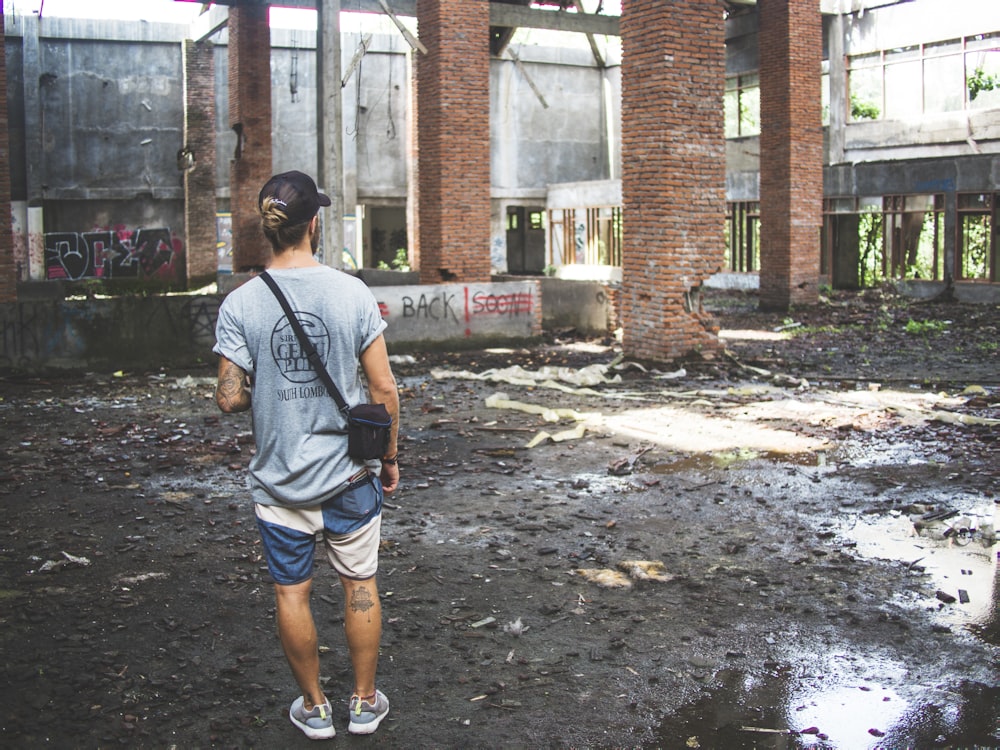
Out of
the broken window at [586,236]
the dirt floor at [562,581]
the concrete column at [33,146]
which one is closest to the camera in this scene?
the dirt floor at [562,581]

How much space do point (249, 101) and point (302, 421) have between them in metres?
19.4

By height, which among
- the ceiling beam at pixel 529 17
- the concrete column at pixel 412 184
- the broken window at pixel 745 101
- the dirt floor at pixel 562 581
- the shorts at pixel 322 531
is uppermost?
the ceiling beam at pixel 529 17

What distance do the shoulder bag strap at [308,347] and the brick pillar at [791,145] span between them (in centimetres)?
1890

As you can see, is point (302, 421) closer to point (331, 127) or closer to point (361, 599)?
point (361, 599)

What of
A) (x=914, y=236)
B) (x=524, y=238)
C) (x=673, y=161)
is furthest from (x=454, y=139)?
(x=524, y=238)

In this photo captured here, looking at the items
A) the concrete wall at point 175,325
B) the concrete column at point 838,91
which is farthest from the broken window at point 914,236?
the concrete wall at point 175,325

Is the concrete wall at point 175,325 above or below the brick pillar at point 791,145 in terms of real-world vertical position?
below

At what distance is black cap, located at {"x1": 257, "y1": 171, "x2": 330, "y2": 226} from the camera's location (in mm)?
3205

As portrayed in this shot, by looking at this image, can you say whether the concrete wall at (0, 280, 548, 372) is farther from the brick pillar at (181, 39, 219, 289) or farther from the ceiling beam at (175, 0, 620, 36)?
the brick pillar at (181, 39, 219, 289)

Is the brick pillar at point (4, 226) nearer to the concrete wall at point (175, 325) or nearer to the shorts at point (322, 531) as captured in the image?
the concrete wall at point (175, 325)

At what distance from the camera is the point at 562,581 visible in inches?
195

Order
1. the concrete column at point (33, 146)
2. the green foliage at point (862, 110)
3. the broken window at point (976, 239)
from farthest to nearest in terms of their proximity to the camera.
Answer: the concrete column at point (33, 146), the green foliage at point (862, 110), the broken window at point (976, 239)

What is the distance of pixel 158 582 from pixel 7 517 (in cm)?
188

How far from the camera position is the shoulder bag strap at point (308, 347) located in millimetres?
3131
